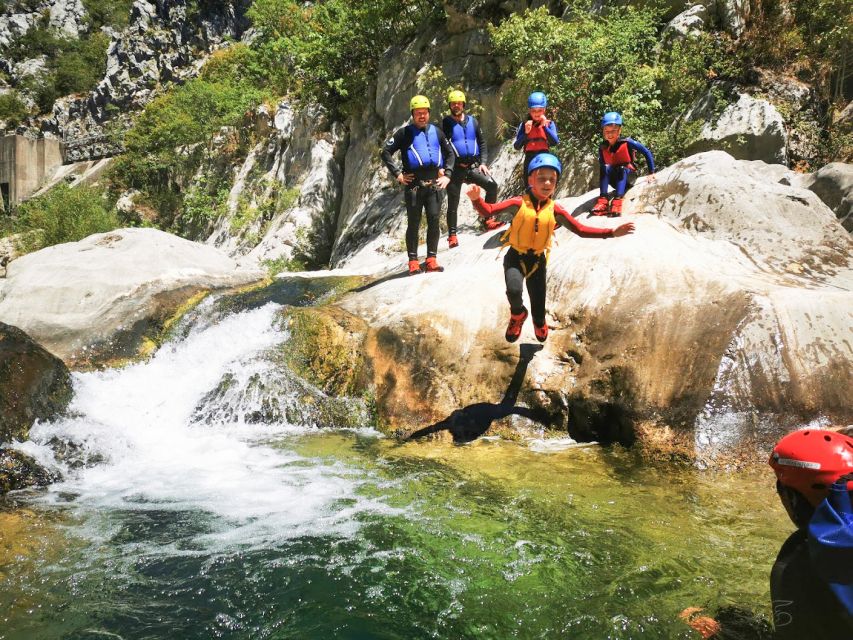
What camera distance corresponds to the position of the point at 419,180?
7.47 m

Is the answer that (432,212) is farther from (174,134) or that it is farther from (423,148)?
(174,134)

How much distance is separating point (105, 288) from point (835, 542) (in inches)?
397

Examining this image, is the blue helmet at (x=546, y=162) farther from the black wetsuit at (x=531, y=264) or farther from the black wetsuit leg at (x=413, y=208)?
the black wetsuit leg at (x=413, y=208)

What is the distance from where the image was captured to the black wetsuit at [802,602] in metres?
1.83

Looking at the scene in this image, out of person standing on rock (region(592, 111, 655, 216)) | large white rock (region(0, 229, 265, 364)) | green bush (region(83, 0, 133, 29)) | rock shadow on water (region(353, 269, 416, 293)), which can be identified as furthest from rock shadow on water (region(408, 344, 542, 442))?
green bush (region(83, 0, 133, 29))

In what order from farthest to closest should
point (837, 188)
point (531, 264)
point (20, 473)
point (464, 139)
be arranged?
point (464, 139), point (837, 188), point (531, 264), point (20, 473)

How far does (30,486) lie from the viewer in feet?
15.9

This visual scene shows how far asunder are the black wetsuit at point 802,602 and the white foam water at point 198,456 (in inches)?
95.8

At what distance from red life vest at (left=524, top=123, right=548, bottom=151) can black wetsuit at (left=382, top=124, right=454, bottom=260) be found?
983 mm

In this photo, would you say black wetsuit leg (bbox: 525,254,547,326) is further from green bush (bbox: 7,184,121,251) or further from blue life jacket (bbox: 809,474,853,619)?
green bush (bbox: 7,184,121,251)

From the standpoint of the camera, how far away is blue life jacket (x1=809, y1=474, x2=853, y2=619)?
1.68m

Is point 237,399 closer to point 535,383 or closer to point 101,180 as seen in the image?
point 535,383

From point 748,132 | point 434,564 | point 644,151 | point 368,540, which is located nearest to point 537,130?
point 644,151

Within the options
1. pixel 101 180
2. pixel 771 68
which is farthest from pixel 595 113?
pixel 101 180
